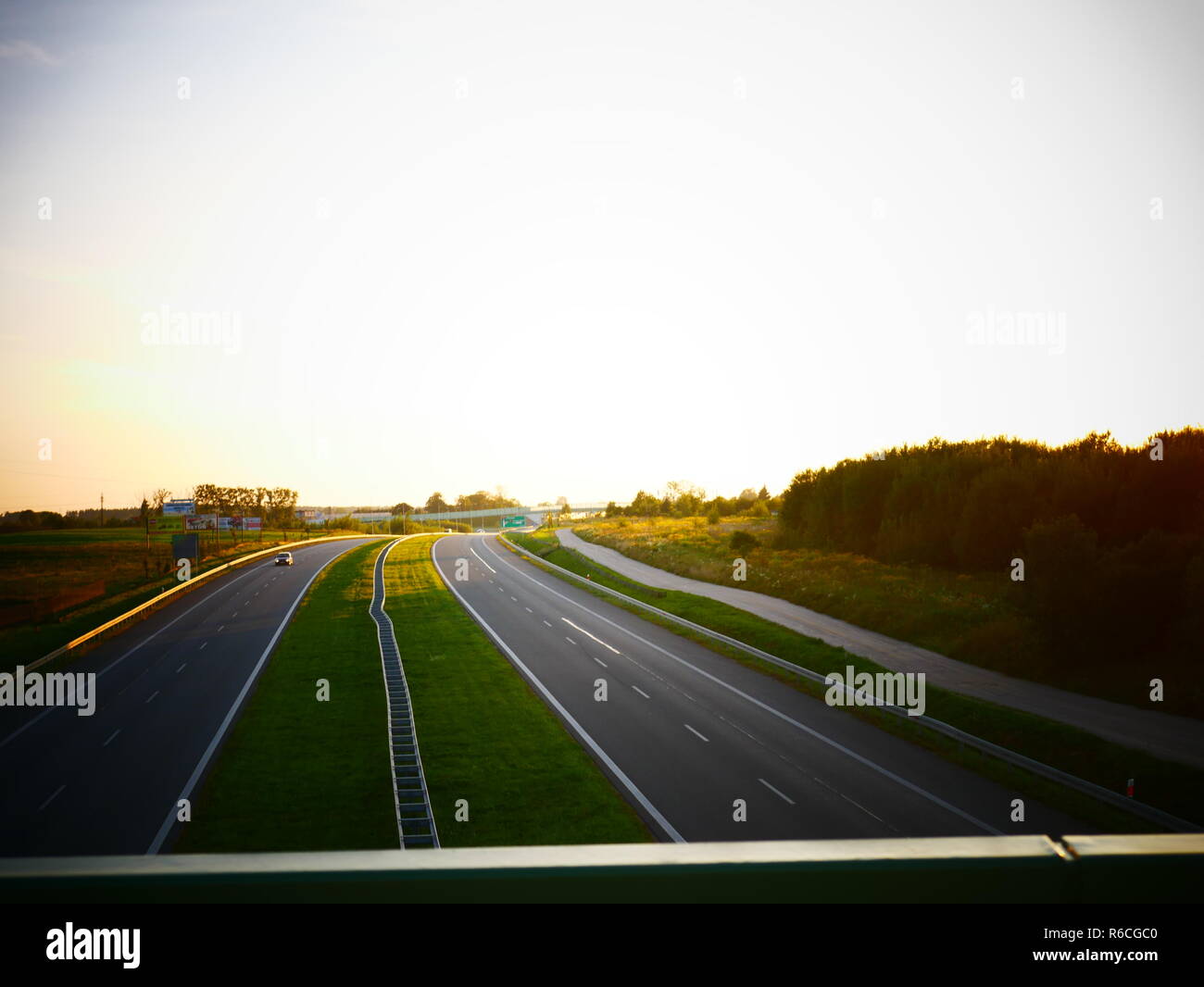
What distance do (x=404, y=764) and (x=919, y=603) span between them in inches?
1309

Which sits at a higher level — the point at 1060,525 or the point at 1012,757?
→ the point at 1060,525

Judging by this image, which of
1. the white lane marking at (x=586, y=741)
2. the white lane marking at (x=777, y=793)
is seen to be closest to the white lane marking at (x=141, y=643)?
the white lane marking at (x=586, y=741)

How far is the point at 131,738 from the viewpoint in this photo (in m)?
28.4

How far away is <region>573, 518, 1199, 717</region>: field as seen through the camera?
107 ft

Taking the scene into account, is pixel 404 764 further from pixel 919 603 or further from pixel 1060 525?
pixel 919 603

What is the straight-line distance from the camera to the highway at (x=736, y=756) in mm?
20641

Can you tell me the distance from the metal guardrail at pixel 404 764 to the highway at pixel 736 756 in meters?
5.93

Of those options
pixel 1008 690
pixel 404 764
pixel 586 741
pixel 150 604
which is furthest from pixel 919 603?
pixel 150 604
